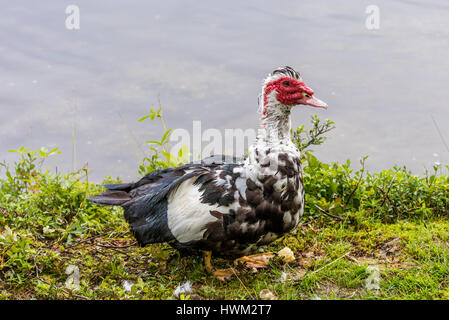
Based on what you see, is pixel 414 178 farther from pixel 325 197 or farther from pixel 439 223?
pixel 325 197

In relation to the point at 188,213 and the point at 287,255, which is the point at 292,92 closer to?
the point at 188,213

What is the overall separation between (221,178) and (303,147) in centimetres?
140

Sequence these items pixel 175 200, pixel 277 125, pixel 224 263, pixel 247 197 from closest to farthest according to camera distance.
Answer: pixel 247 197 → pixel 277 125 → pixel 175 200 → pixel 224 263

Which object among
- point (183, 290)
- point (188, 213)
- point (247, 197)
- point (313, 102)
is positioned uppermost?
point (313, 102)

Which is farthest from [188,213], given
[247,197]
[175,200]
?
[247,197]

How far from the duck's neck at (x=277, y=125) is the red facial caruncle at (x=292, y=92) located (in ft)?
0.21

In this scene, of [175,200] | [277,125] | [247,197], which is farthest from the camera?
[175,200]

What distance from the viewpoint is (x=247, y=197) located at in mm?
3262

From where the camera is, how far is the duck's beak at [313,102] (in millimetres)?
3348

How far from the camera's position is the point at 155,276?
11.8 feet

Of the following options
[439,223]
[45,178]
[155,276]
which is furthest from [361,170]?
[45,178]

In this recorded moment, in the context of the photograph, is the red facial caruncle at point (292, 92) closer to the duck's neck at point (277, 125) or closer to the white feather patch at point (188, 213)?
the duck's neck at point (277, 125)

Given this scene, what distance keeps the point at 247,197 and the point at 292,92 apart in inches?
28.5

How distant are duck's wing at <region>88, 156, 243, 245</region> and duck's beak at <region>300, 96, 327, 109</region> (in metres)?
0.59
